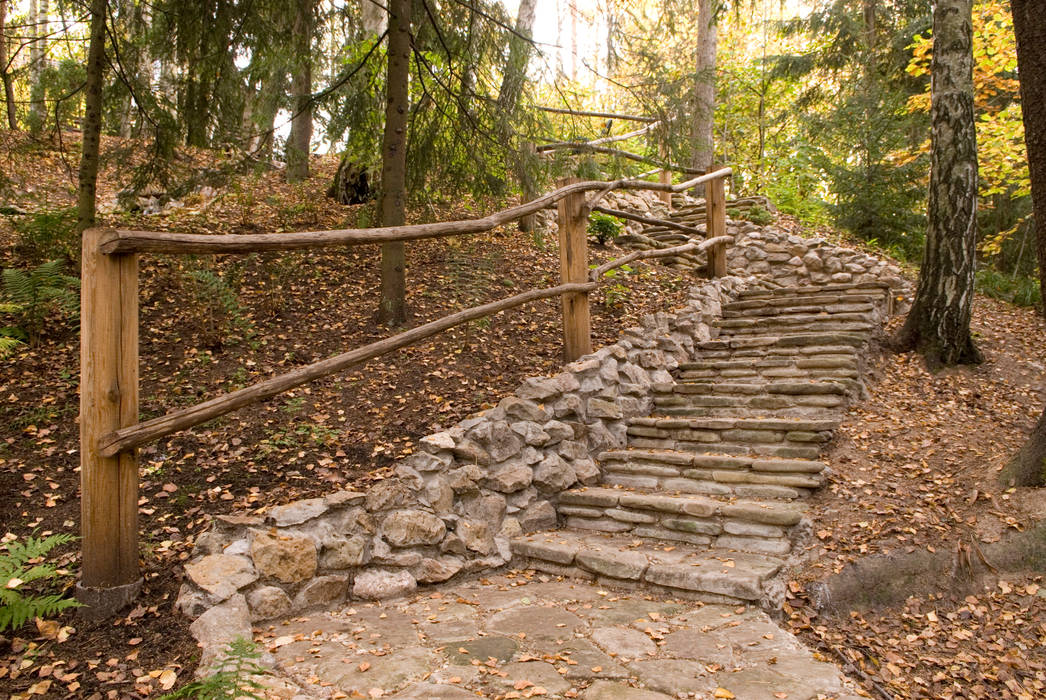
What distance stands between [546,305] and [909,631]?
4026 mm

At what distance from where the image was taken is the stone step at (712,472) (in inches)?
169

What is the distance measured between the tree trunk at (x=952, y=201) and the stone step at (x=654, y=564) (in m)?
3.41

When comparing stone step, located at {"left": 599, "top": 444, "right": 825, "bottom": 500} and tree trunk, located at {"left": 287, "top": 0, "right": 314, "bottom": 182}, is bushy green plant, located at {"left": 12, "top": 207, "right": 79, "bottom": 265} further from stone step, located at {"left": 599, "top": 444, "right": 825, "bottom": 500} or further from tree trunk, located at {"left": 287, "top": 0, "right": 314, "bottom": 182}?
stone step, located at {"left": 599, "top": 444, "right": 825, "bottom": 500}

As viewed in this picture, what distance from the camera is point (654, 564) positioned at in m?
3.69

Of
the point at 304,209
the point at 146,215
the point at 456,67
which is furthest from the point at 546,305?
the point at 146,215

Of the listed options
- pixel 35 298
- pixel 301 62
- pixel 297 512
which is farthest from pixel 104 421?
pixel 301 62

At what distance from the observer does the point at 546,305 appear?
6.55 meters

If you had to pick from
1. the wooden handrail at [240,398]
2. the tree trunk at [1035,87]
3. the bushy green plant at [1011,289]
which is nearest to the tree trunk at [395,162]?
the wooden handrail at [240,398]

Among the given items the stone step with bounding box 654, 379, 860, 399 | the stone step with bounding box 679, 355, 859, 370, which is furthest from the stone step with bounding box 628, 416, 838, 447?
the stone step with bounding box 679, 355, 859, 370

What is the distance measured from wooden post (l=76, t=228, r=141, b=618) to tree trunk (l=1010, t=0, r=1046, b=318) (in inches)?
172

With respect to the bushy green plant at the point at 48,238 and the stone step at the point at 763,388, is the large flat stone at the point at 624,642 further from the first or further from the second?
the bushy green plant at the point at 48,238

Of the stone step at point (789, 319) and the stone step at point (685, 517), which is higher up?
the stone step at point (789, 319)

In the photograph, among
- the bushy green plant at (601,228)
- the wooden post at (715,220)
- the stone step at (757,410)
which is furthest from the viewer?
the bushy green plant at (601,228)

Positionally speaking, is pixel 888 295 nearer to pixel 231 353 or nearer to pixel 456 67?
pixel 456 67
